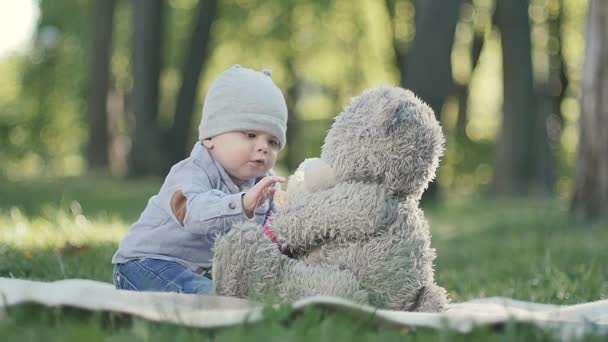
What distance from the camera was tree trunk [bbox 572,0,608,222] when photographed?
7.89 m

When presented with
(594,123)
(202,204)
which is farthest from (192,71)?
(202,204)

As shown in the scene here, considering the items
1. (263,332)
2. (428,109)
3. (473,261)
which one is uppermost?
(428,109)

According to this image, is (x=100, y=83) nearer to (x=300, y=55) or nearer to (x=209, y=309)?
(x=300, y=55)

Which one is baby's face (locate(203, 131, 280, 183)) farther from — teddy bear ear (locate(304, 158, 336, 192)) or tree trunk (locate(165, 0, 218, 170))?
tree trunk (locate(165, 0, 218, 170))

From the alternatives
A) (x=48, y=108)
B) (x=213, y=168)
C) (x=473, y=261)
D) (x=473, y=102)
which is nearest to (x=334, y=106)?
(x=473, y=102)

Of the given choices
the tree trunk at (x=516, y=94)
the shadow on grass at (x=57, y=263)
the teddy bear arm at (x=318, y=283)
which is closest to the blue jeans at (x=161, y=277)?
the teddy bear arm at (x=318, y=283)

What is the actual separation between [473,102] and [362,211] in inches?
1203

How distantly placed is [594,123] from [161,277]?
18.8 feet

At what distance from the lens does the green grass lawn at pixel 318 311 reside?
2381 mm

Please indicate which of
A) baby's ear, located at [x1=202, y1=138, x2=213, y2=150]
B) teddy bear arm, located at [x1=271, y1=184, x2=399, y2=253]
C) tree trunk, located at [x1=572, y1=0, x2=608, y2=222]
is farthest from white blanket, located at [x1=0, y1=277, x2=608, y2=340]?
tree trunk, located at [x1=572, y1=0, x2=608, y2=222]

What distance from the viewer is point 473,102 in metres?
32.8

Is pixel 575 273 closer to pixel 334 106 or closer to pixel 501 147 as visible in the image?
pixel 501 147

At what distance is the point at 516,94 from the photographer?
14664 millimetres

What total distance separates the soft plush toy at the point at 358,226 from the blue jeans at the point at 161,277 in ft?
1.37
